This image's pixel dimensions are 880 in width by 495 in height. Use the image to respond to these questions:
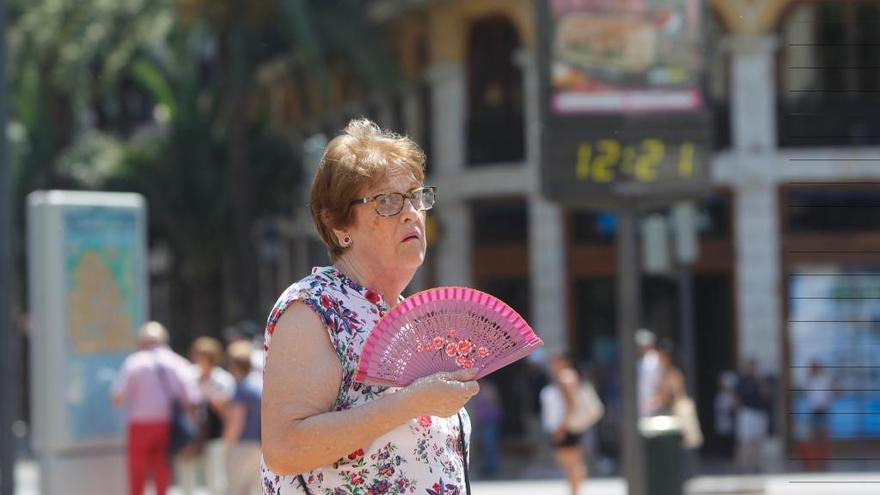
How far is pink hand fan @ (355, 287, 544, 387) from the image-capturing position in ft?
11.2

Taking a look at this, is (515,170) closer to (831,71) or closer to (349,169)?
(831,71)

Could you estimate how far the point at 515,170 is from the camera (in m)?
30.4

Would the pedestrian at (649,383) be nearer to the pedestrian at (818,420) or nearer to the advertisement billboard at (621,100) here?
the pedestrian at (818,420)

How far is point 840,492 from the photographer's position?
19.6 meters

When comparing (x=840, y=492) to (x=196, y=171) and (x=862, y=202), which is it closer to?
(x=862, y=202)

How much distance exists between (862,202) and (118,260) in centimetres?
1629

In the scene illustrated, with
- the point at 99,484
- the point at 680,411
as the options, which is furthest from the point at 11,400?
the point at 680,411

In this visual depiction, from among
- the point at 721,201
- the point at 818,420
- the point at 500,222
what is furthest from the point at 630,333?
the point at 500,222

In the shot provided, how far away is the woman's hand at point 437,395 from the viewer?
3.38 metres

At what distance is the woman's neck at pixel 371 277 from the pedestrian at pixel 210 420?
455 inches

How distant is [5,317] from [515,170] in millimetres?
19037

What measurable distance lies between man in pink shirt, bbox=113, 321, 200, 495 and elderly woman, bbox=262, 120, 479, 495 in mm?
10522

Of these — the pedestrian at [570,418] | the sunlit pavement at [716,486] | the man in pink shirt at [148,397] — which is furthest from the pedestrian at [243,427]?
the sunlit pavement at [716,486]

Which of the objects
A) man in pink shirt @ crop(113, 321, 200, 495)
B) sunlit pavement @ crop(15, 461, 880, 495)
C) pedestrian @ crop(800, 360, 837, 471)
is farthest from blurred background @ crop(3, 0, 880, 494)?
man in pink shirt @ crop(113, 321, 200, 495)
